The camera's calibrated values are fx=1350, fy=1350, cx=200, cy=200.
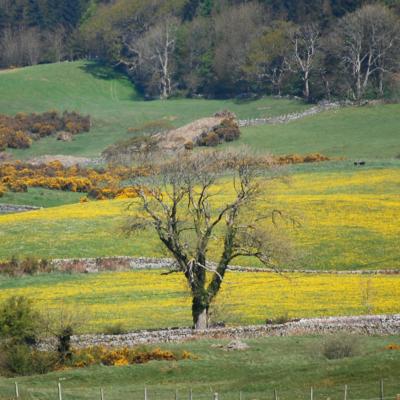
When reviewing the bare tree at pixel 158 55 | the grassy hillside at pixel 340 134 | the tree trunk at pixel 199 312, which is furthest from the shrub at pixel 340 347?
the bare tree at pixel 158 55

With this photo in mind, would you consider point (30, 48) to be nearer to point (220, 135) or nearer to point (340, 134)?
point (220, 135)

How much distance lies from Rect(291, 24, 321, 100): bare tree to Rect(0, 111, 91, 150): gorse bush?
2359 cm

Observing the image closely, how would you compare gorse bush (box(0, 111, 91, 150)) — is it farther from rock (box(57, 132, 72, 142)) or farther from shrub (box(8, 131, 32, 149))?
rock (box(57, 132, 72, 142))

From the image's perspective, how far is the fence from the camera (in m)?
36.2

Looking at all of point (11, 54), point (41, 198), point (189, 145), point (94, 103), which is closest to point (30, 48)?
point (11, 54)

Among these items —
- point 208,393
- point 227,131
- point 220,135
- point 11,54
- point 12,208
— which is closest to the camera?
point 208,393

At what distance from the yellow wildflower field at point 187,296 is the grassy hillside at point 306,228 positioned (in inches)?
154

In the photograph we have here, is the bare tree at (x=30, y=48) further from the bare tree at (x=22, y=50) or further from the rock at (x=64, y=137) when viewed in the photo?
the rock at (x=64, y=137)

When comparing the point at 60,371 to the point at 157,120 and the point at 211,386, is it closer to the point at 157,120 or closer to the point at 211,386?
the point at 211,386

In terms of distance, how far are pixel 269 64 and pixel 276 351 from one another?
10765 cm

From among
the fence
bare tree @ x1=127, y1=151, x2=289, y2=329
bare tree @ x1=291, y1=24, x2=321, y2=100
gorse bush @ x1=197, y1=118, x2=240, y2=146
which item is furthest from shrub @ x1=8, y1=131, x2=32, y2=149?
the fence

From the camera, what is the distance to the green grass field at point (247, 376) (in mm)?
37938

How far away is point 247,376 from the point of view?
136 ft

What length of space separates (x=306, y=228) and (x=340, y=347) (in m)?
31.8
